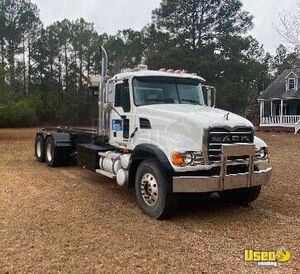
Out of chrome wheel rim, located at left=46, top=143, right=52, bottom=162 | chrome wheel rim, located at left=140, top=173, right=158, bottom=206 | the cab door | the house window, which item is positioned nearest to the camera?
chrome wheel rim, located at left=140, top=173, right=158, bottom=206

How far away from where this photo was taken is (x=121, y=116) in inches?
332

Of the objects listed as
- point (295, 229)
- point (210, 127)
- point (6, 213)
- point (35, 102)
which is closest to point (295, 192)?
point (295, 229)

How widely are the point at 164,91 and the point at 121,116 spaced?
1008 millimetres

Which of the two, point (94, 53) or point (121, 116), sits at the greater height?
point (94, 53)

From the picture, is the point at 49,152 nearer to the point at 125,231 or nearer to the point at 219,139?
the point at 125,231

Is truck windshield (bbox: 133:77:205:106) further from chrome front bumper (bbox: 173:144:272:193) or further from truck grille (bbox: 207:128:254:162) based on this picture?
chrome front bumper (bbox: 173:144:272:193)

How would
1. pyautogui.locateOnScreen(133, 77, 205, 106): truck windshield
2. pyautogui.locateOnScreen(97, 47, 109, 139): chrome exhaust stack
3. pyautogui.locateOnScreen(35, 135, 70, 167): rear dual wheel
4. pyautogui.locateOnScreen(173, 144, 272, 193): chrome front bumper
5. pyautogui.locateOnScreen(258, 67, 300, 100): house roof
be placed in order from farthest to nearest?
pyautogui.locateOnScreen(258, 67, 300, 100): house roof
pyautogui.locateOnScreen(35, 135, 70, 167): rear dual wheel
pyautogui.locateOnScreen(97, 47, 109, 139): chrome exhaust stack
pyautogui.locateOnScreen(133, 77, 205, 106): truck windshield
pyautogui.locateOnScreen(173, 144, 272, 193): chrome front bumper

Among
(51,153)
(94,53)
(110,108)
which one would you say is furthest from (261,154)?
(94,53)

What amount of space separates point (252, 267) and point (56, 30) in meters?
51.8

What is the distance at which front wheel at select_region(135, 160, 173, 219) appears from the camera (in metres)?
6.71

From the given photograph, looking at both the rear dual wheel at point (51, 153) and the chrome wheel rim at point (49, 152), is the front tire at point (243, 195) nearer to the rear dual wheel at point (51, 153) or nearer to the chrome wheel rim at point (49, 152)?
the rear dual wheel at point (51, 153)

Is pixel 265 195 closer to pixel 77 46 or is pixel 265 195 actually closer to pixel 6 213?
pixel 6 213

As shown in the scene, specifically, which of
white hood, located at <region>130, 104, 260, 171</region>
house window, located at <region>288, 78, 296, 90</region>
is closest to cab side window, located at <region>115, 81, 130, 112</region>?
white hood, located at <region>130, 104, 260, 171</region>

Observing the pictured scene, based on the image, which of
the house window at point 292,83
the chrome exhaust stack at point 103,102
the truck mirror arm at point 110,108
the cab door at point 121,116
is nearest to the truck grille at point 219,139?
the cab door at point 121,116
